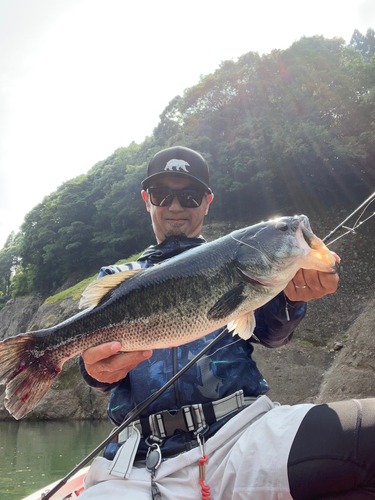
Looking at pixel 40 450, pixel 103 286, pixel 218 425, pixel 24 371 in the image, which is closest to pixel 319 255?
pixel 218 425

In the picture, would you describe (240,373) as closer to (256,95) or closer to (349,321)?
(349,321)

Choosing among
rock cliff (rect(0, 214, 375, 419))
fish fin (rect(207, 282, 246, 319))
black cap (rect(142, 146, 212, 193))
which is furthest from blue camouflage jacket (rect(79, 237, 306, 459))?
rock cliff (rect(0, 214, 375, 419))

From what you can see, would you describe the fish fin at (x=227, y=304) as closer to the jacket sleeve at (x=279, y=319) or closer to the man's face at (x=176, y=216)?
the jacket sleeve at (x=279, y=319)

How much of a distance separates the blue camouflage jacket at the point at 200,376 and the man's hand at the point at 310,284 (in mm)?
193

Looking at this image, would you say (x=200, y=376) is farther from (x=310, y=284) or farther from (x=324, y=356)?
(x=324, y=356)

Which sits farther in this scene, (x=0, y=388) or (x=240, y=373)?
(x=0, y=388)

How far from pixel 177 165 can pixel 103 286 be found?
1765mm

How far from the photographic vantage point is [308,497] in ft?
6.07

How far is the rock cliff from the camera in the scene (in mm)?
11203

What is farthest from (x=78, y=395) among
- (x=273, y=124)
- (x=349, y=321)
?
(x=273, y=124)

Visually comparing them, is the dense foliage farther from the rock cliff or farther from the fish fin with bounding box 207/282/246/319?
the fish fin with bounding box 207/282/246/319

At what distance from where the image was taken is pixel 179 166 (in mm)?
3670

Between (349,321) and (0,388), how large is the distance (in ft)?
58.3

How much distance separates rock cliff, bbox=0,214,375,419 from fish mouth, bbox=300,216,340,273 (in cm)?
927
